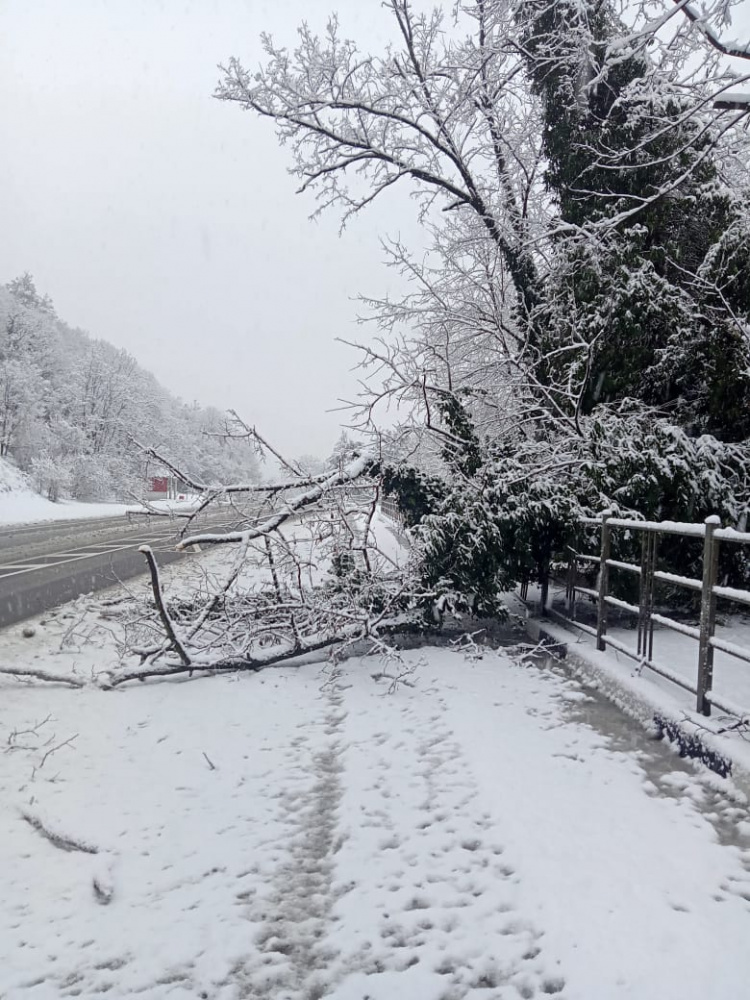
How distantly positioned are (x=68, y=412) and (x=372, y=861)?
6506 centimetres

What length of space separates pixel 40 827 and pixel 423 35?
1182 cm

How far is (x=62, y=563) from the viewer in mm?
13547

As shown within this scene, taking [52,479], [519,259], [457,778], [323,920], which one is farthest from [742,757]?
[52,479]

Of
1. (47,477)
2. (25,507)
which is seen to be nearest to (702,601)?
(25,507)

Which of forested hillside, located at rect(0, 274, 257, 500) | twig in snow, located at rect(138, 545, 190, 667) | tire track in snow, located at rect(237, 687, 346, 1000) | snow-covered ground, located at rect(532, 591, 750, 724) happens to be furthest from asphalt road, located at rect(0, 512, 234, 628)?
forested hillside, located at rect(0, 274, 257, 500)

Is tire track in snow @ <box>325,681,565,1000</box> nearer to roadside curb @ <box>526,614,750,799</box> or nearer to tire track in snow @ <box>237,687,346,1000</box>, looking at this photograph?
tire track in snow @ <box>237,687,346,1000</box>

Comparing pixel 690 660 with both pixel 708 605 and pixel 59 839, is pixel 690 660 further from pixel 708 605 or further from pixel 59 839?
pixel 59 839

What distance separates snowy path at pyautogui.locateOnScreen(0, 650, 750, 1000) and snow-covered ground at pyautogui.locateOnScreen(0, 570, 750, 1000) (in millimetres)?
11

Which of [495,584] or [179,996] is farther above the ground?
[495,584]

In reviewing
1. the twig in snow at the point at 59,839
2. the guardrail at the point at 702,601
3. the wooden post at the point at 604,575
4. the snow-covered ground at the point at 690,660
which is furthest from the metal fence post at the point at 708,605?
the twig in snow at the point at 59,839

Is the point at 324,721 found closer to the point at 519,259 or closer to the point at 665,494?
the point at 665,494

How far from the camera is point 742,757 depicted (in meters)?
3.63

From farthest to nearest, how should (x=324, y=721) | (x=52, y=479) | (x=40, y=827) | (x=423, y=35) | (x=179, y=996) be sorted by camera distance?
Result: (x=52, y=479)
(x=423, y=35)
(x=324, y=721)
(x=40, y=827)
(x=179, y=996)

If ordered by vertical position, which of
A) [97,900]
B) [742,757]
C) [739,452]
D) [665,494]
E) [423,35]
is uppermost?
[423,35]
